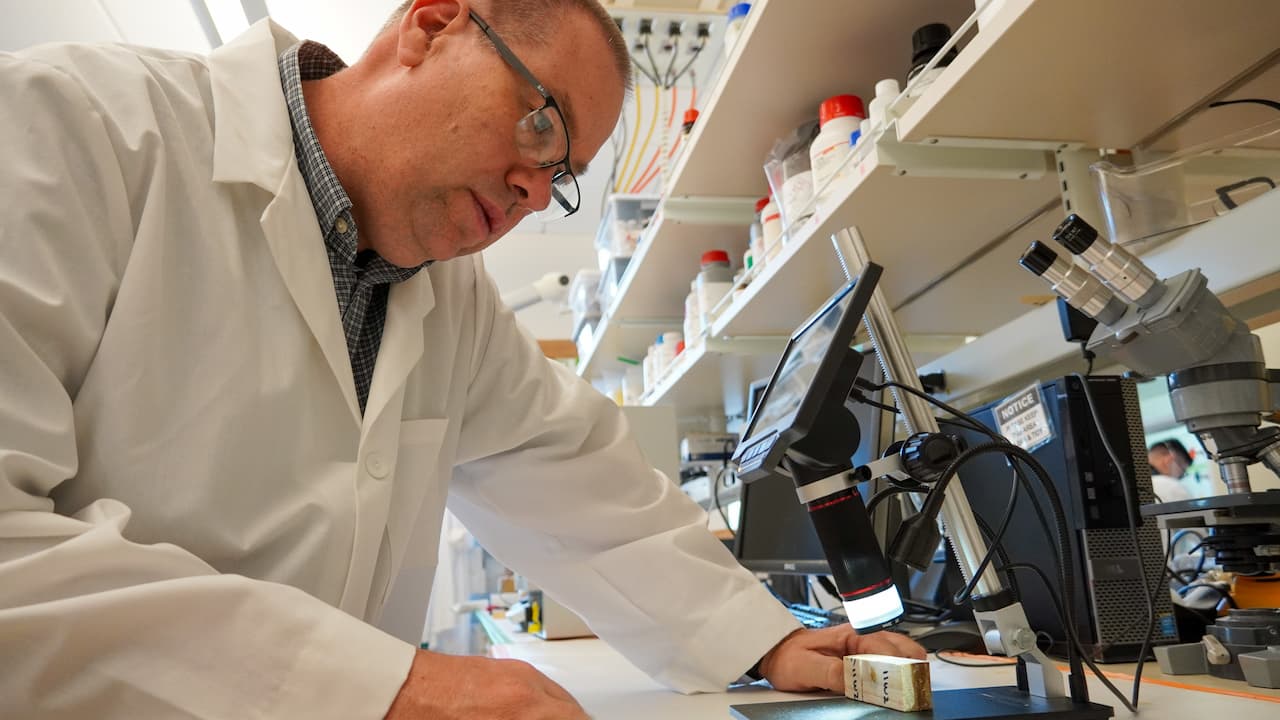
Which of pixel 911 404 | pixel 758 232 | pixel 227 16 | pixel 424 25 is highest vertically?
pixel 227 16

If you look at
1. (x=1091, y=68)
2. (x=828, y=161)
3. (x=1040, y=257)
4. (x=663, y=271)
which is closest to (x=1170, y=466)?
(x=663, y=271)

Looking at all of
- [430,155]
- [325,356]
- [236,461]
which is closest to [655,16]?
[430,155]

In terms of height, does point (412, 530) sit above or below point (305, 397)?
below

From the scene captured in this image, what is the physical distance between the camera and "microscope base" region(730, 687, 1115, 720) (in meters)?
0.70

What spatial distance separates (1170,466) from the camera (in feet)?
10.9

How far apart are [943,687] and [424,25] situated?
951 millimetres

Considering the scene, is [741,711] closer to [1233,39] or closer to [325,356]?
[325,356]

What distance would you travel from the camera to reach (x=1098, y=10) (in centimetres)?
86

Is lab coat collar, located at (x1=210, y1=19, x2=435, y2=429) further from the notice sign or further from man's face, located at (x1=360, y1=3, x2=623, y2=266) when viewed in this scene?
the notice sign

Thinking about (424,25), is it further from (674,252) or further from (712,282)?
(674,252)

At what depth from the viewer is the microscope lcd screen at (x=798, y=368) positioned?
0.79m

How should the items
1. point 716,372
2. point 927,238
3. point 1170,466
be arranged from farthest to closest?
point 1170,466 < point 716,372 < point 927,238

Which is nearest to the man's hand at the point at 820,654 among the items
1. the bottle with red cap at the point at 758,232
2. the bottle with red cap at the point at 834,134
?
the bottle with red cap at the point at 834,134

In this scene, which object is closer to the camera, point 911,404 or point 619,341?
point 911,404
